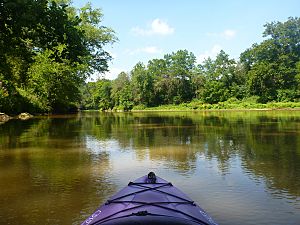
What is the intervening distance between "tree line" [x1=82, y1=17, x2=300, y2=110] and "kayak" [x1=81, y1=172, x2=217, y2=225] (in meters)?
72.2

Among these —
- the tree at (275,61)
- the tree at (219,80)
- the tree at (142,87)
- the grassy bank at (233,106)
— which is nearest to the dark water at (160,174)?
the grassy bank at (233,106)

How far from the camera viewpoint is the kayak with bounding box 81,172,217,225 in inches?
167

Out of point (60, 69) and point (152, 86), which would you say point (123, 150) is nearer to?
point (60, 69)

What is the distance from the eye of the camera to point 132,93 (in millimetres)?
103625

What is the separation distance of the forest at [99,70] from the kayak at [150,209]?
6.20 meters

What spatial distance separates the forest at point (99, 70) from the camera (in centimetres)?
1072

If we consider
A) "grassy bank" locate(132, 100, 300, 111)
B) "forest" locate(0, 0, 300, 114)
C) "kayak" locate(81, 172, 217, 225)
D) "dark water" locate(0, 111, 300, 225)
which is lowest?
"dark water" locate(0, 111, 300, 225)

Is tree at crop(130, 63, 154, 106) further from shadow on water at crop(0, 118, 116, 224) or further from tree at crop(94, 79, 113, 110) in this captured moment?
shadow on water at crop(0, 118, 116, 224)

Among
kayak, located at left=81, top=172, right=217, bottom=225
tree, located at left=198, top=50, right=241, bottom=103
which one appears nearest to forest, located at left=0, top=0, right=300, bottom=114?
tree, located at left=198, top=50, right=241, bottom=103

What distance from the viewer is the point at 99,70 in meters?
53.9

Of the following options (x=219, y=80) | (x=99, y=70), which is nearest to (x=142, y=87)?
(x=219, y=80)

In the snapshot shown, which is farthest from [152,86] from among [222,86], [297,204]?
[297,204]

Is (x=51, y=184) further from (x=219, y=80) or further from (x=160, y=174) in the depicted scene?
(x=219, y=80)

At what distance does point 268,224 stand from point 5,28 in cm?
967
